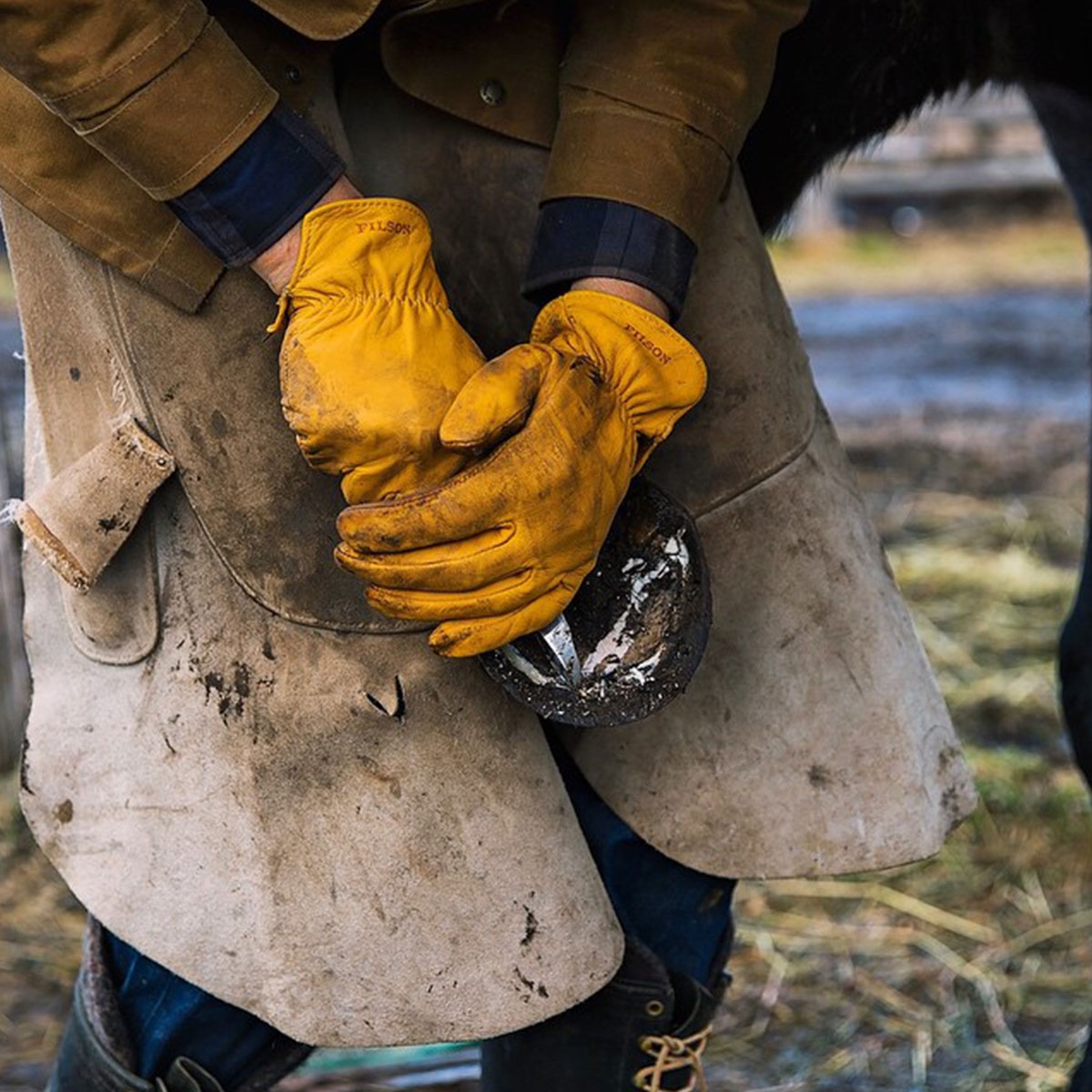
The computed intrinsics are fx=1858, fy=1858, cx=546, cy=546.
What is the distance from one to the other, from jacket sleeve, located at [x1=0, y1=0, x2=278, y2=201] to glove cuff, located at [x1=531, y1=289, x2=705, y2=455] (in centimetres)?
22

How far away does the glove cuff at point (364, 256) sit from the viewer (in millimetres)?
1094

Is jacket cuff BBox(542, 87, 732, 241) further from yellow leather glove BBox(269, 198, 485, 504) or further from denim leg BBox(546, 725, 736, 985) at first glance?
denim leg BBox(546, 725, 736, 985)

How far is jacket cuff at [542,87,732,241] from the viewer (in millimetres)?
1209

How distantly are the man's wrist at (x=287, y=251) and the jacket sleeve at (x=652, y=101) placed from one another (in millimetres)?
155

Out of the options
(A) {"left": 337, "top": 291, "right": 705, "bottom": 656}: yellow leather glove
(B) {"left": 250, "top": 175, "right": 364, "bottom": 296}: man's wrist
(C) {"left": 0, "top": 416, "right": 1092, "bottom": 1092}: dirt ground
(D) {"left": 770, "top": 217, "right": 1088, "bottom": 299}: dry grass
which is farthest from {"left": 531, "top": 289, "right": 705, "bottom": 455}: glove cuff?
(D) {"left": 770, "top": 217, "right": 1088, "bottom": 299}: dry grass

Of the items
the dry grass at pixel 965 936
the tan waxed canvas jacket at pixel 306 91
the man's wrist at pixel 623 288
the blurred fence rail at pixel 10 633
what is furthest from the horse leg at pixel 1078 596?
the blurred fence rail at pixel 10 633

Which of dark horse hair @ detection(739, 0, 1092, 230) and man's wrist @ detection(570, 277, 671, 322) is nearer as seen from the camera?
man's wrist @ detection(570, 277, 671, 322)

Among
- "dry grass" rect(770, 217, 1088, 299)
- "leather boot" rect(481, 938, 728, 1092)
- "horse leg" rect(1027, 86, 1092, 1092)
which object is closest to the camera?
"leather boot" rect(481, 938, 728, 1092)

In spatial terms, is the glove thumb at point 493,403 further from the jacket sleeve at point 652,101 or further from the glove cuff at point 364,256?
the jacket sleeve at point 652,101

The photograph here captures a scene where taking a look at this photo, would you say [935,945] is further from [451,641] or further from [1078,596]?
[451,641]

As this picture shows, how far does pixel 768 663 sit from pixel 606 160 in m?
0.40

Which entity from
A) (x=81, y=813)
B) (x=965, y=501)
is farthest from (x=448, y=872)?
(x=965, y=501)

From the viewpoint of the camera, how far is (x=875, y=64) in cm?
155

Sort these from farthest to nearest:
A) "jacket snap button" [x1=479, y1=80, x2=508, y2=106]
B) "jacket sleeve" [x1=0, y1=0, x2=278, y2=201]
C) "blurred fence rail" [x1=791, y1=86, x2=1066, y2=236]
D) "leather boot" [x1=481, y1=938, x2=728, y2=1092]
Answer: "blurred fence rail" [x1=791, y1=86, x2=1066, y2=236]
"leather boot" [x1=481, y1=938, x2=728, y2=1092]
"jacket snap button" [x1=479, y1=80, x2=508, y2=106]
"jacket sleeve" [x1=0, y1=0, x2=278, y2=201]
